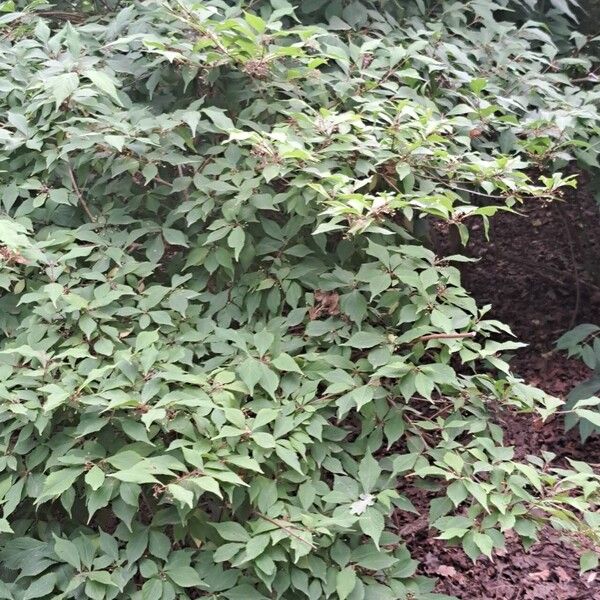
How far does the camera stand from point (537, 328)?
501cm

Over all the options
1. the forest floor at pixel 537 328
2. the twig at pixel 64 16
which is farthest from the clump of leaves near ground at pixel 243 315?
the forest floor at pixel 537 328

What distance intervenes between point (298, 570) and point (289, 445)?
13.9 inches

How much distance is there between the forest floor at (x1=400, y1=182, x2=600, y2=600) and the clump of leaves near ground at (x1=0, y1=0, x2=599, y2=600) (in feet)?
1.77

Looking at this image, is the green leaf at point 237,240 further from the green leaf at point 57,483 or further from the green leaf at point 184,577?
the green leaf at point 184,577

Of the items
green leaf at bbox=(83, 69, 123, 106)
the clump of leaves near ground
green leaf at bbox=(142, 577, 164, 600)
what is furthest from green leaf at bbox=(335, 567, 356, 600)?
green leaf at bbox=(83, 69, 123, 106)

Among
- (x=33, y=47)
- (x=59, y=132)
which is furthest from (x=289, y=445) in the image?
(x=33, y=47)

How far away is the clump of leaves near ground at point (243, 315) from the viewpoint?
87.4 inches

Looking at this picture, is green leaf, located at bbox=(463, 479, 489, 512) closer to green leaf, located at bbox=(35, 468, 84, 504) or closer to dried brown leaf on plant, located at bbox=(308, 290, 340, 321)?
dried brown leaf on plant, located at bbox=(308, 290, 340, 321)

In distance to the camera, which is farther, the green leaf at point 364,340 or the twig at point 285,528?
the green leaf at point 364,340

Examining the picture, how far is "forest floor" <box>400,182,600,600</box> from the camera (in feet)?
11.1

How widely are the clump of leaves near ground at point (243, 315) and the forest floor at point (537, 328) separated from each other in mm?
540

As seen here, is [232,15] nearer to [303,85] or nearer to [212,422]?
[303,85]

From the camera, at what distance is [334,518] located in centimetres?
220

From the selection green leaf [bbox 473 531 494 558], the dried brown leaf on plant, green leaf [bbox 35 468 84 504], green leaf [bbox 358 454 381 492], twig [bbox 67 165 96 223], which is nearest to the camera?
green leaf [bbox 35 468 84 504]
